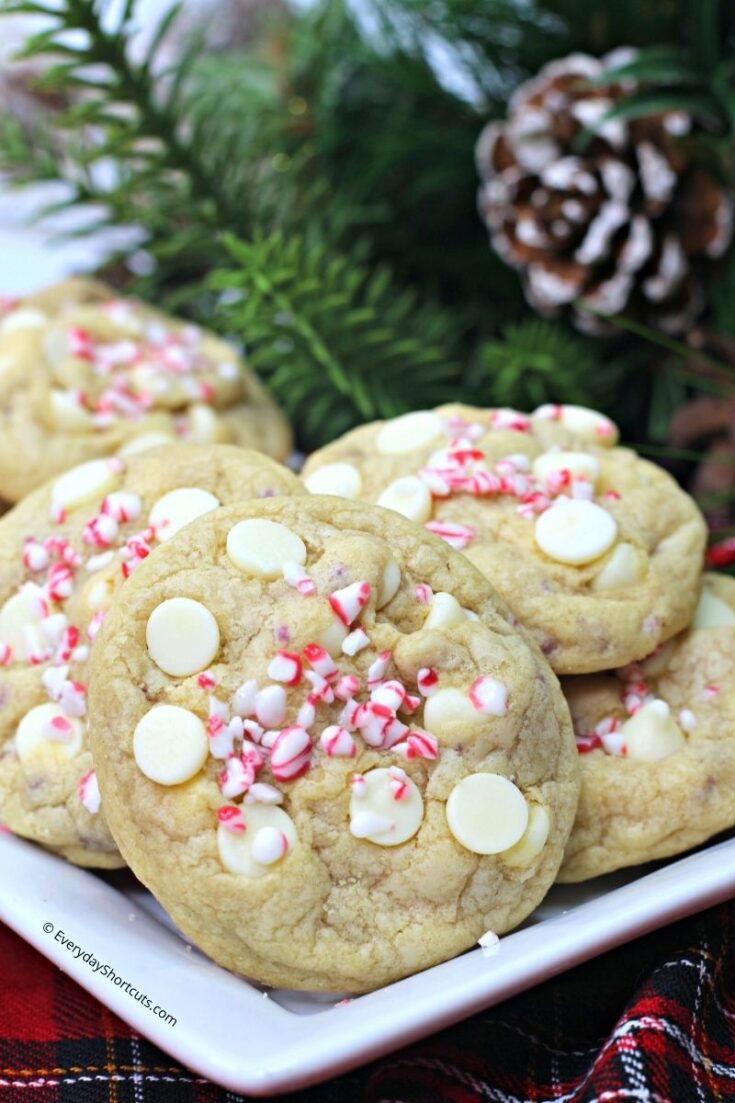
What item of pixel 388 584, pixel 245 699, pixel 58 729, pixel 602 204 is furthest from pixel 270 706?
pixel 602 204

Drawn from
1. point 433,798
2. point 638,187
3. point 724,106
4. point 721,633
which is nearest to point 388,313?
point 638,187

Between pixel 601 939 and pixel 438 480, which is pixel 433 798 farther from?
pixel 438 480

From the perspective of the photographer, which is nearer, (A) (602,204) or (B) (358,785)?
(B) (358,785)

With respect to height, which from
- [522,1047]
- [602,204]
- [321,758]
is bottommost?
[522,1047]

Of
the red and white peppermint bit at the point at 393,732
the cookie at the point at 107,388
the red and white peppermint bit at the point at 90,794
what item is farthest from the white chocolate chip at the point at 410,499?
A: the cookie at the point at 107,388

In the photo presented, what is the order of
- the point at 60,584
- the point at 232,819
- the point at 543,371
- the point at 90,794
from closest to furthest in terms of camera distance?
the point at 232,819 < the point at 90,794 < the point at 60,584 < the point at 543,371

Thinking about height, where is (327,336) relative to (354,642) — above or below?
below

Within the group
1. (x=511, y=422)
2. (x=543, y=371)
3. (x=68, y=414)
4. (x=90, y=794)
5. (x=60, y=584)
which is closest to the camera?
(x=90, y=794)

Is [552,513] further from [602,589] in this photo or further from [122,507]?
[122,507]
